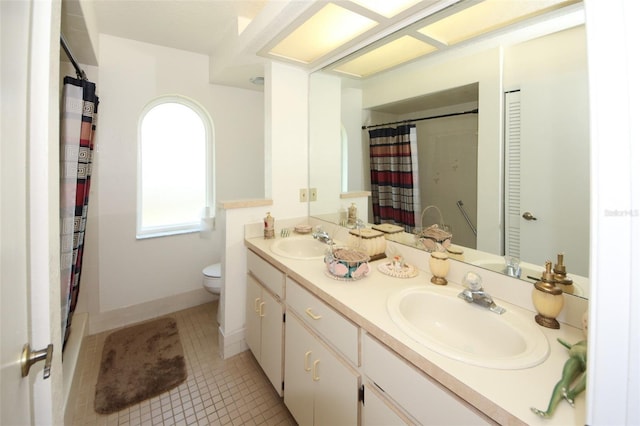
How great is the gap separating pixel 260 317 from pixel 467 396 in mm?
1348

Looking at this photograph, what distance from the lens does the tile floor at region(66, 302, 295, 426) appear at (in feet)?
5.00

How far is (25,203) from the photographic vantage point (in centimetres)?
66

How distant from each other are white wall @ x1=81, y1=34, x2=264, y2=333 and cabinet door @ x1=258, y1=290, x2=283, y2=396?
1.35m

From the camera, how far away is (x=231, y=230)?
1.96 meters

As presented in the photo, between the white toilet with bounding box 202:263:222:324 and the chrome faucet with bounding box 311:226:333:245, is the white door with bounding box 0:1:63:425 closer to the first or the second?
the chrome faucet with bounding box 311:226:333:245

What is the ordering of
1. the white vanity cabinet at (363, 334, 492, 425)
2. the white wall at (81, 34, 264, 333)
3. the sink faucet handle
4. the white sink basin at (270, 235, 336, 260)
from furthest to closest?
the white wall at (81, 34, 264, 333) → the white sink basin at (270, 235, 336, 260) → the sink faucet handle → the white vanity cabinet at (363, 334, 492, 425)

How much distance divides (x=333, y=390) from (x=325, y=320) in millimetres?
274

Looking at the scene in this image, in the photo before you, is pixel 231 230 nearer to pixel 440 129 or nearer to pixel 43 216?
pixel 43 216

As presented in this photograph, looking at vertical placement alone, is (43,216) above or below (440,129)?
below

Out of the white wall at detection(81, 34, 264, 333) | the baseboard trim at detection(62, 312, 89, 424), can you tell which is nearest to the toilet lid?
the white wall at detection(81, 34, 264, 333)

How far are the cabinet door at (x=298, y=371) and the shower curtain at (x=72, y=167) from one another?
1.30 meters

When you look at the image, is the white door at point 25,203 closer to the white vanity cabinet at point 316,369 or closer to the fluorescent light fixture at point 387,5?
the white vanity cabinet at point 316,369

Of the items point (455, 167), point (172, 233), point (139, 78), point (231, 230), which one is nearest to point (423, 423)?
point (455, 167)

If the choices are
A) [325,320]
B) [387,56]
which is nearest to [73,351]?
[325,320]
